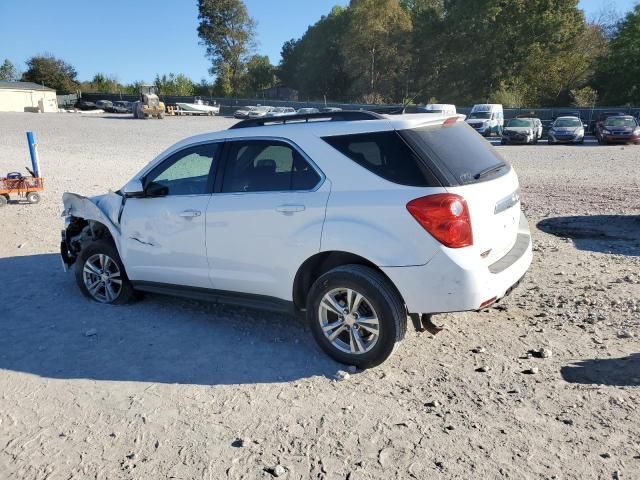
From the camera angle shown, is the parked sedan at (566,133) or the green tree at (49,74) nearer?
the parked sedan at (566,133)

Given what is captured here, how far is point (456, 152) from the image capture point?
3955 mm

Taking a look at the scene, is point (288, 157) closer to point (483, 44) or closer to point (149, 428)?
point (149, 428)

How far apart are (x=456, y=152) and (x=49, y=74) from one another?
108980mm

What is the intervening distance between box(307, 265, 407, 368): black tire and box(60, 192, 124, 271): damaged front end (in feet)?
7.96

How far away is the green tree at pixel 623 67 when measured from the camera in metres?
46.2

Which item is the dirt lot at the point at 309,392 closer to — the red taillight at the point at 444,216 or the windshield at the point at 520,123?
the red taillight at the point at 444,216

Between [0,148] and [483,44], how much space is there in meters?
48.2

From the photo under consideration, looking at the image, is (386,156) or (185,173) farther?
(185,173)

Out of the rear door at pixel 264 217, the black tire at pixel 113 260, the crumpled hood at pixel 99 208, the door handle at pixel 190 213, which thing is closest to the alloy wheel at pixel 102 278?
the black tire at pixel 113 260

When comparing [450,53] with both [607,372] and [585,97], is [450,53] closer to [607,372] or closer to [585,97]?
[585,97]

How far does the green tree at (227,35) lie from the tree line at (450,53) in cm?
15

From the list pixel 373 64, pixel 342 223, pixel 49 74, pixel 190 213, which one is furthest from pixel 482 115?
pixel 49 74

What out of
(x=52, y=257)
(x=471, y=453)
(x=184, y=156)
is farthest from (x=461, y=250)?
(x=52, y=257)

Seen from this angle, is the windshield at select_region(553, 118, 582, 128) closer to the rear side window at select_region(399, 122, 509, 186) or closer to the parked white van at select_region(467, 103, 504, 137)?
the parked white van at select_region(467, 103, 504, 137)
